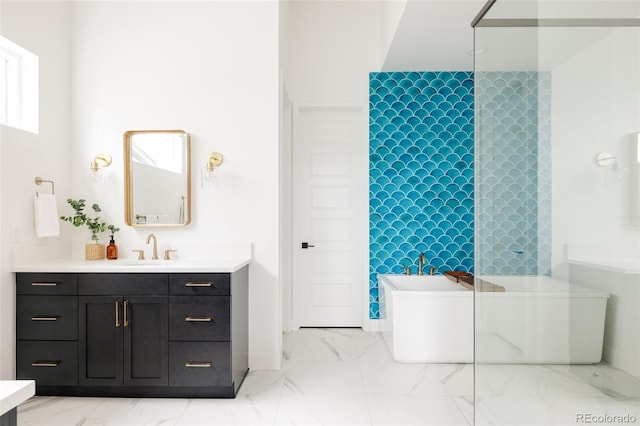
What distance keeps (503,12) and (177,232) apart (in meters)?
2.48

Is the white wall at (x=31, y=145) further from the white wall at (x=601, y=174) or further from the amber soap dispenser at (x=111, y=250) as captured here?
the white wall at (x=601, y=174)

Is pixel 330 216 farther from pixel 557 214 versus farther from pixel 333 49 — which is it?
pixel 557 214

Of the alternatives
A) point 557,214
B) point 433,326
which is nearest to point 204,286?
point 433,326

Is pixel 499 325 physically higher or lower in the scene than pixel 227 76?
lower

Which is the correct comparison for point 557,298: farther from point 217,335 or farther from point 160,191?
point 160,191

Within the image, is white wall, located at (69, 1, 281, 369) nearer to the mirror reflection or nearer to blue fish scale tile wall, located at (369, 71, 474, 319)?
the mirror reflection

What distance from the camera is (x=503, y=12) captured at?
1.66 meters

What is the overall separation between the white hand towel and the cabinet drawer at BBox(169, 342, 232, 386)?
3.77ft

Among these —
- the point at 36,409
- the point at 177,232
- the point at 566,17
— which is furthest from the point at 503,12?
the point at 36,409

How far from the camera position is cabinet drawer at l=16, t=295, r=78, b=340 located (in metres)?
2.48

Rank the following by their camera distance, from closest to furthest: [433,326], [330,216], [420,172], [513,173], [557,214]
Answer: [557,214]
[513,173]
[433,326]
[420,172]
[330,216]

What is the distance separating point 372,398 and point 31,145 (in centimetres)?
276

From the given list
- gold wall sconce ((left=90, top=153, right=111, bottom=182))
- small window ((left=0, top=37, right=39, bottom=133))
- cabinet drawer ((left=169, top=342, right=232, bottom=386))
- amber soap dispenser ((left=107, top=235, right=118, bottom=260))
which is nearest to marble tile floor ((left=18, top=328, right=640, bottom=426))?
cabinet drawer ((left=169, top=342, right=232, bottom=386))

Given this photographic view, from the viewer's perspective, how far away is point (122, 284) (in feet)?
8.14
